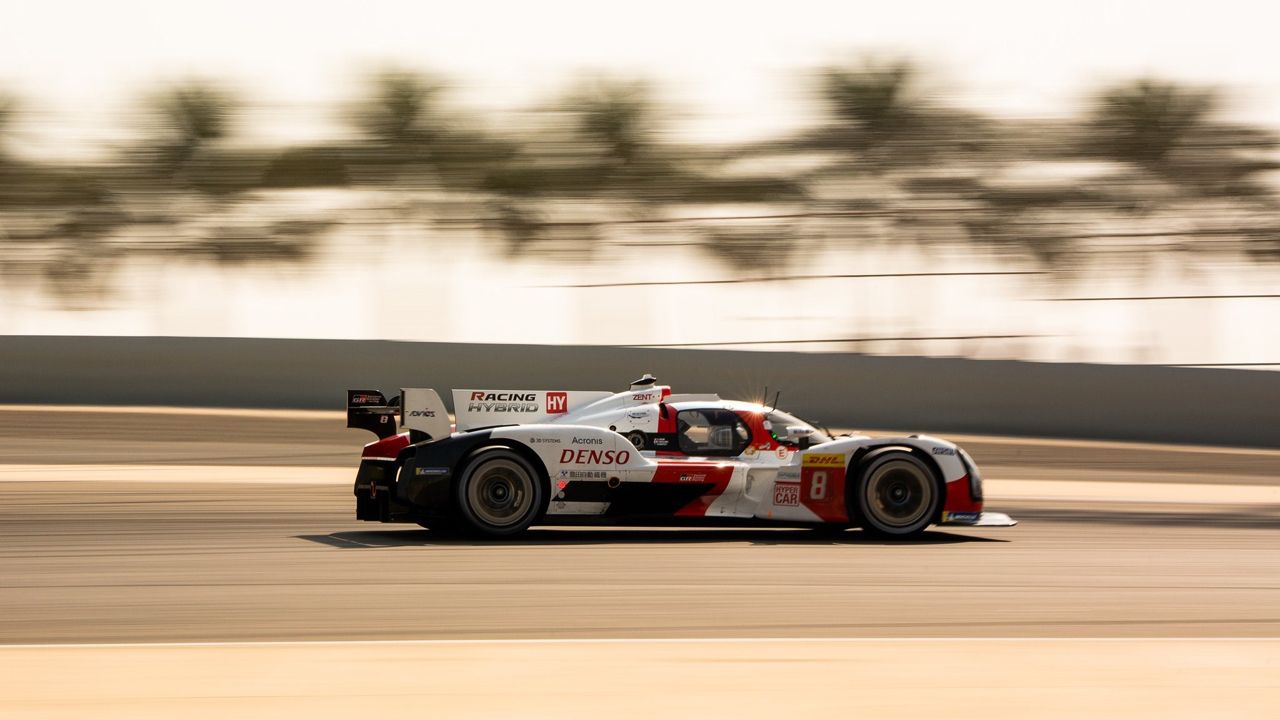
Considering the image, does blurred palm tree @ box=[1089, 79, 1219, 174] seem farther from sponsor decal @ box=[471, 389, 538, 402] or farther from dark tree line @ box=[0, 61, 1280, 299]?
sponsor decal @ box=[471, 389, 538, 402]

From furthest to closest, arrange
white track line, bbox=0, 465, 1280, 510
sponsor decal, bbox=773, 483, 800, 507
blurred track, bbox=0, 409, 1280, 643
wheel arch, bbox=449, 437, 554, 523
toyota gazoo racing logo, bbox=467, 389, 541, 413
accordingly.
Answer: white track line, bbox=0, 465, 1280, 510 → toyota gazoo racing logo, bbox=467, 389, 541, 413 → sponsor decal, bbox=773, 483, 800, 507 → wheel arch, bbox=449, 437, 554, 523 → blurred track, bbox=0, 409, 1280, 643

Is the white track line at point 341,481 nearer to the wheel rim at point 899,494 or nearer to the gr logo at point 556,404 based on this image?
the wheel rim at point 899,494

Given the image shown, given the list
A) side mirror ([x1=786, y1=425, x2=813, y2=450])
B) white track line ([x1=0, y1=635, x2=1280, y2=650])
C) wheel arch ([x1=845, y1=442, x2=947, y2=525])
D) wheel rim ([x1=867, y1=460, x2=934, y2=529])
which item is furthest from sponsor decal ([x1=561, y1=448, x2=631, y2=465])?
white track line ([x1=0, y1=635, x2=1280, y2=650])

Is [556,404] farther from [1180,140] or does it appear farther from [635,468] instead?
[1180,140]

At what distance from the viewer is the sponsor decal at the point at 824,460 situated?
403 inches

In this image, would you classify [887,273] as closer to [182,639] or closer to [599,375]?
[599,375]

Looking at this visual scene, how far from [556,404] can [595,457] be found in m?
0.75

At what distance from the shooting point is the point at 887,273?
20766mm

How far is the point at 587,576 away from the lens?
325 inches

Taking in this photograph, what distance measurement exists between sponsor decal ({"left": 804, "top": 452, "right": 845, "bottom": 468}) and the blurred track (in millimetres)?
518

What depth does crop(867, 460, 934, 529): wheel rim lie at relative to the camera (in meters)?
10.3

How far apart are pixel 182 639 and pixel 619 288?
1443cm

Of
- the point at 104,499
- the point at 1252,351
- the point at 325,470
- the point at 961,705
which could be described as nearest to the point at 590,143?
the point at 325,470

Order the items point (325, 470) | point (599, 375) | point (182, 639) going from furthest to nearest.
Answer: point (599, 375) → point (325, 470) → point (182, 639)
